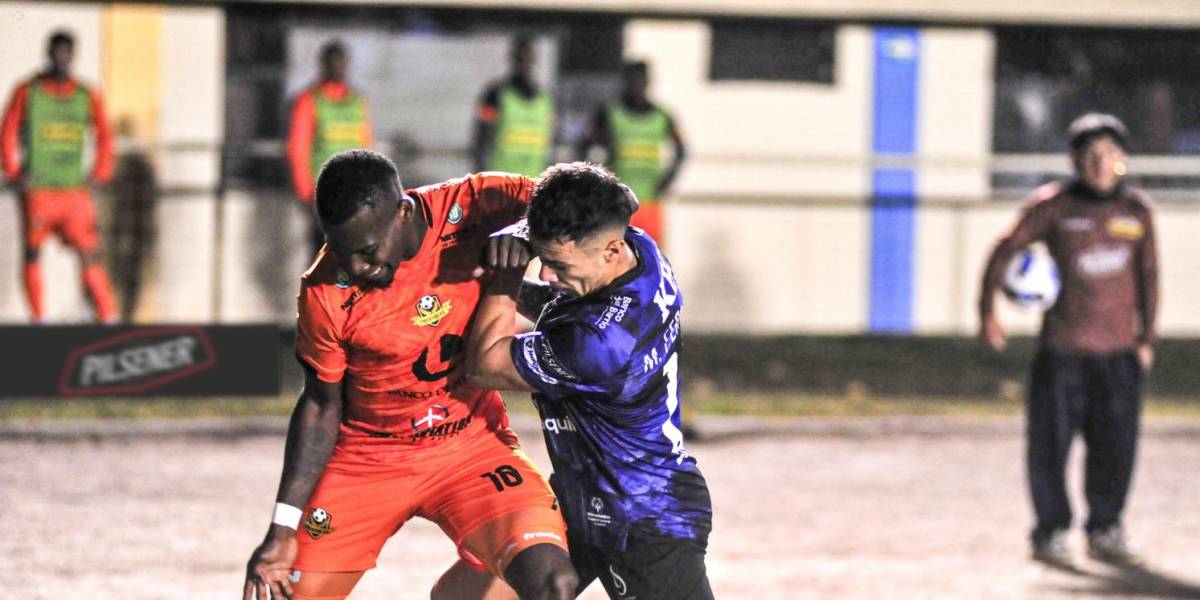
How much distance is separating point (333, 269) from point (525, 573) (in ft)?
3.44

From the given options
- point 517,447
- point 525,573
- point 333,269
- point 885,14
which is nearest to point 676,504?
point 525,573

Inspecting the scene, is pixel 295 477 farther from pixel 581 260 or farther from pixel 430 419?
pixel 581 260

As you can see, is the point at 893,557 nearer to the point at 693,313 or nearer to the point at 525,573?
the point at 525,573

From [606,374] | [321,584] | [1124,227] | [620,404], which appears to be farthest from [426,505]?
[1124,227]

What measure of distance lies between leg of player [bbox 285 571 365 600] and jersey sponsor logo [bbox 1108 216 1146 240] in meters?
4.59

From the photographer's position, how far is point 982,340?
28.5 feet

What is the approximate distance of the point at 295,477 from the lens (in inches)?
208

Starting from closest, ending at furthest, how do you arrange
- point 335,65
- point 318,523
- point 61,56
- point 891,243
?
point 318,523 → point 61,56 → point 335,65 → point 891,243

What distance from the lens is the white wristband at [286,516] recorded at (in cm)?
523

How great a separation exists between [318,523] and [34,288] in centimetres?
865

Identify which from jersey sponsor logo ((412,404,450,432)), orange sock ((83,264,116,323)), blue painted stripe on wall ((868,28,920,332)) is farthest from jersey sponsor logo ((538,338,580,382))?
blue painted stripe on wall ((868,28,920,332))

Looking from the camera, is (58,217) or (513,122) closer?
(58,217)

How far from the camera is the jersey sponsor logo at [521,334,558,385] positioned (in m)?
4.83

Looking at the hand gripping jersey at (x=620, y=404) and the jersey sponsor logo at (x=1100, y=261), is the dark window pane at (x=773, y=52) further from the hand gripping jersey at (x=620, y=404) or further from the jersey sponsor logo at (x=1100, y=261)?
the hand gripping jersey at (x=620, y=404)
